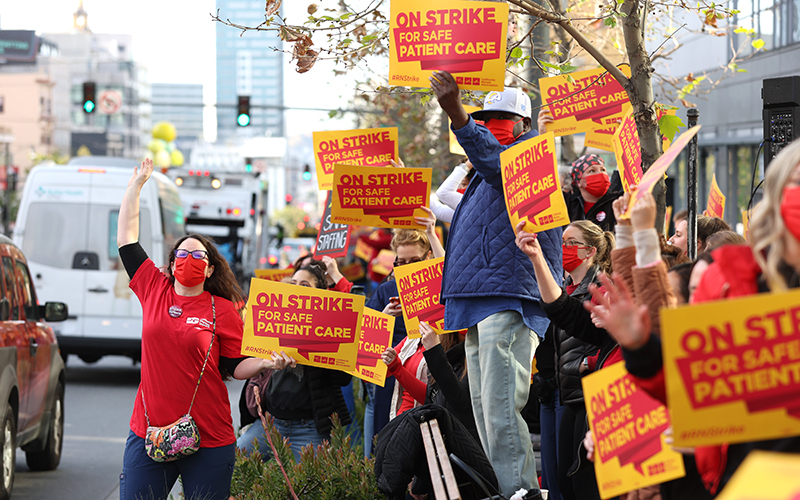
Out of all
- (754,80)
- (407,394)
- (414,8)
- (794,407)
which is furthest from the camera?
(754,80)

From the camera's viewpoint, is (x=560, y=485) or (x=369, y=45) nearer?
(x=560, y=485)

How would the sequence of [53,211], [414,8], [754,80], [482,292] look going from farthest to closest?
[754,80] < [53,211] < [414,8] < [482,292]

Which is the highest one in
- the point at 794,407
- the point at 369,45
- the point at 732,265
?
the point at 369,45

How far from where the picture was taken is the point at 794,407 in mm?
1983

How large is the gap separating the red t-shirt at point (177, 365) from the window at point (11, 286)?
10.6 ft

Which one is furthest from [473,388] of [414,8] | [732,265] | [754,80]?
[754,80]

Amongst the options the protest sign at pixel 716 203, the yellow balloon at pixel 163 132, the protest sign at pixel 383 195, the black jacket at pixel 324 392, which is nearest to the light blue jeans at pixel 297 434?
the black jacket at pixel 324 392

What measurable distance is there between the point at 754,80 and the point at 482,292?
677 inches

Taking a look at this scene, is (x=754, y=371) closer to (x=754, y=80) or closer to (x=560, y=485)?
(x=560, y=485)

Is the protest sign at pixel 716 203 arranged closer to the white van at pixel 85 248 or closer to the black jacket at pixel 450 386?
the black jacket at pixel 450 386

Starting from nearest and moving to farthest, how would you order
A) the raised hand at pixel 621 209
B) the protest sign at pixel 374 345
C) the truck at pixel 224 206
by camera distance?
the raised hand at pixel 621 209 → the protest sign at pixel 374 345 → the truck at pixel 224 206

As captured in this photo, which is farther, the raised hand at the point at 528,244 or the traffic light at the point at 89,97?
the traffic light at the point at 89,97

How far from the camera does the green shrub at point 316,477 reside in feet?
17.3

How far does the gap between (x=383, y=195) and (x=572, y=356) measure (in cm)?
171
